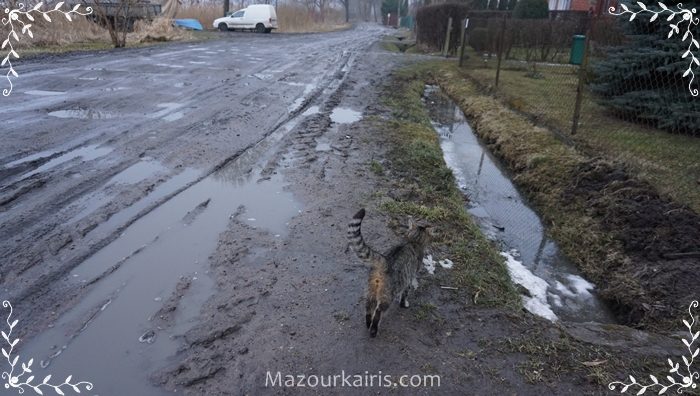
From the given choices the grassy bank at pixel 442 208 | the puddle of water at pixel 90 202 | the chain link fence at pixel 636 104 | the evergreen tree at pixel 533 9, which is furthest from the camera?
the evergreen tree at pixel 533 9

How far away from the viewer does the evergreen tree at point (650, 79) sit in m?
8.72

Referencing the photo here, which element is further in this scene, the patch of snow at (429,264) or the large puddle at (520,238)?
the large puddle at (520,238)

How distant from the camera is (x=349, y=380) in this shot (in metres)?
3.10

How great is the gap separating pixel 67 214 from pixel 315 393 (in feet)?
11.8

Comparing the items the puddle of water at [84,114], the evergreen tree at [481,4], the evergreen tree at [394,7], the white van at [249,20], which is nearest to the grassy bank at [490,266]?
the puddle of water at [84,114]

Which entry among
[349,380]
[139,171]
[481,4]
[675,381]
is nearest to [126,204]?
[139,171]

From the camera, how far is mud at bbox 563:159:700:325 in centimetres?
444

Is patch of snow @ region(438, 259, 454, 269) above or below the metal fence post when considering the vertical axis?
→ below

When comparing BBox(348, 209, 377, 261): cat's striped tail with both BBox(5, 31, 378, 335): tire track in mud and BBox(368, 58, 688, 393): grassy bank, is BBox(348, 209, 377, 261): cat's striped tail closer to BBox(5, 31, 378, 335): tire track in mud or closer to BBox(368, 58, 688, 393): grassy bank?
BBox(368, 58, 688, 393): grassy bank

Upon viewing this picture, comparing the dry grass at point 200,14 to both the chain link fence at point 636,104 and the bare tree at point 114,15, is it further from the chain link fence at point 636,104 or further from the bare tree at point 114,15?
the chain link fence at point 636,104

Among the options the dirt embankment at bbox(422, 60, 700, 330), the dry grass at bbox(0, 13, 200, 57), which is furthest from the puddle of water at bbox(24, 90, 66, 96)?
the dirt embankment at bbox(422, 60, 700, 330)

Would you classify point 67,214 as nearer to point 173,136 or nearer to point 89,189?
point 89,189

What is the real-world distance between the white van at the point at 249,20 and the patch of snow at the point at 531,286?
36078 mm

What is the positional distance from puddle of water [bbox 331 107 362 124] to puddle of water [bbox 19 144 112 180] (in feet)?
14.8
